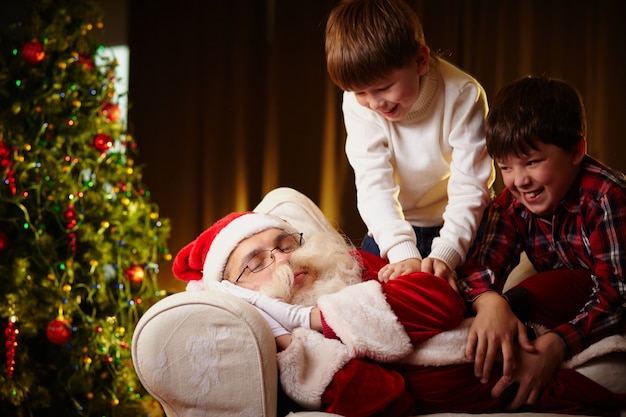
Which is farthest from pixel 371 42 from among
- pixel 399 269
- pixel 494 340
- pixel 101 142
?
pixel 101 142

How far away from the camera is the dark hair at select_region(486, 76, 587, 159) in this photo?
1720 mm

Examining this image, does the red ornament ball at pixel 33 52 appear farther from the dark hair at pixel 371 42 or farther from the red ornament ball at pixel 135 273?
the dark hair at pixel 371 42

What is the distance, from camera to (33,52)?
2.99 m

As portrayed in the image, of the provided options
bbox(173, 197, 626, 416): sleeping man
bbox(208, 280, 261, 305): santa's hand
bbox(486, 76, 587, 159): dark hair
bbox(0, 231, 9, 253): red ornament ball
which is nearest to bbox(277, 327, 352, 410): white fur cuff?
bbox(173, 197, 626, 416): sleeping man

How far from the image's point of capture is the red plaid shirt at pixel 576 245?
166cm

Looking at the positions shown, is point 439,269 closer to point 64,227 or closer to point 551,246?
point 551,246

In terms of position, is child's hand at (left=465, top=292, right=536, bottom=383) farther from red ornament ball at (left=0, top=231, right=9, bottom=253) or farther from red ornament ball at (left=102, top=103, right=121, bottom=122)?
red ornament ball at (left=102, top=103, right=121, bottom=122)

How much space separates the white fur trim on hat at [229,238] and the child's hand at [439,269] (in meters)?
0.45

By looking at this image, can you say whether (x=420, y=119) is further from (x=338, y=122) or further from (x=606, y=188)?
(x=338, y=122)

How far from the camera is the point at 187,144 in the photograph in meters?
4.40

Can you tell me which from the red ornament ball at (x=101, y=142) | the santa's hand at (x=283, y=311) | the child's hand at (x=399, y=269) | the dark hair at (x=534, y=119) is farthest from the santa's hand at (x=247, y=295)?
the red ornament ball at (x=101, y=142)

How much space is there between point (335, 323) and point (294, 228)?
0.59 m

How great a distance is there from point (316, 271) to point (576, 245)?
2.26ft

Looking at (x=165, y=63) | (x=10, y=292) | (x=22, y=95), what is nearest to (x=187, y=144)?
(x=165, y=63)
